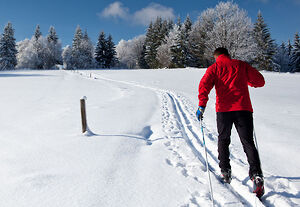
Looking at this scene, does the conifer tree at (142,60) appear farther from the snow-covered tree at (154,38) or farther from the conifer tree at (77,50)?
the conifer tree at (77,50)

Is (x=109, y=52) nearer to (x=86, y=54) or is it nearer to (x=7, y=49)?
(x=86, y=54)

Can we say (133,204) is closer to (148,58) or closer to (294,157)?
(294,157)

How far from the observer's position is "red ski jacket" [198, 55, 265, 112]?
8.47 ft

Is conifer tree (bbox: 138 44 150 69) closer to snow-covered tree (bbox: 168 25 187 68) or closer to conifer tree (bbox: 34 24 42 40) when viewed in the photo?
snow-covered tree (bbox: 168 25 187 68)

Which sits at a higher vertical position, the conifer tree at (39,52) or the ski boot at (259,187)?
the conifer tree at (39,52)

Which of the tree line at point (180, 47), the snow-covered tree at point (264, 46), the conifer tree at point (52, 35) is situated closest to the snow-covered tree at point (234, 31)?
the tree line at point (180, 47)

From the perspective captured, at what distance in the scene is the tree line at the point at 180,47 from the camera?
26484 millimetres

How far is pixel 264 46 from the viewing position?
1409 inches

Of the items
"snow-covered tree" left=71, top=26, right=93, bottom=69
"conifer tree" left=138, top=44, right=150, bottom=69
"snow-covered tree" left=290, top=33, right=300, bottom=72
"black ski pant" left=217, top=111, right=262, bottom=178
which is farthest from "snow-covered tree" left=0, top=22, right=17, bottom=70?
"snow-covered tree" left=290, top=33, right=300, bottom=72

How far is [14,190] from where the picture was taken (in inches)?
94.9

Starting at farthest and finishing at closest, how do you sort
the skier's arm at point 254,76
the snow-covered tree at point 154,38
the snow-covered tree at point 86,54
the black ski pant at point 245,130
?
the snow-covered tree at point 86,54 → the snow-covered tree at point 154,38 → the skier's arm at point 254,76 → the black ski pant at point 245,130

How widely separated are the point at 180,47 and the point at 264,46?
16.7m

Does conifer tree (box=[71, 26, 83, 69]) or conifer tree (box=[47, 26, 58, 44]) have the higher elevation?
conifer tree (box=[47, 26, 58, 44])

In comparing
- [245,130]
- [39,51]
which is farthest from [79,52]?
[245,130]
